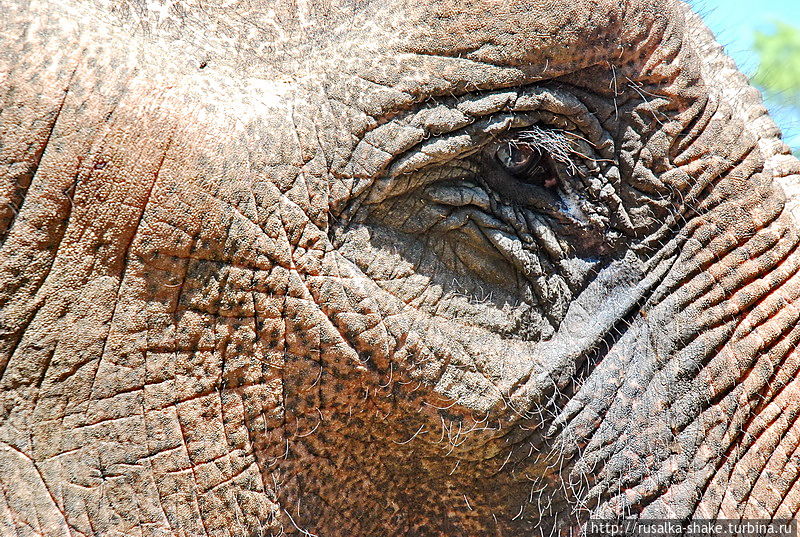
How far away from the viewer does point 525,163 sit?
119 inches

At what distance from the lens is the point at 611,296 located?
3.09 meters

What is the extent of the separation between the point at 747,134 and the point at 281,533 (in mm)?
2424

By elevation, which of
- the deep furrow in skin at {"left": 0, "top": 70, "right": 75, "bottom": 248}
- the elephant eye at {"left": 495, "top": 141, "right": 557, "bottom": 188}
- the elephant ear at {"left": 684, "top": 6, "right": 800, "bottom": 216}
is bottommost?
the deep furrow in skin at {"left": 0, "top": 70, "right": 75, "bottom": 248}

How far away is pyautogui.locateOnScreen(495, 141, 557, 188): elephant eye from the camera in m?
2.94

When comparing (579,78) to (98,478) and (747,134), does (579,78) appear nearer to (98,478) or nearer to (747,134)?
(747,134)

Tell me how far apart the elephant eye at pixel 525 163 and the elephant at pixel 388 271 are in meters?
0.02

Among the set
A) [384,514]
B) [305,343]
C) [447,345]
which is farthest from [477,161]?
[384,514]

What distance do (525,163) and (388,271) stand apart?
0.72 m

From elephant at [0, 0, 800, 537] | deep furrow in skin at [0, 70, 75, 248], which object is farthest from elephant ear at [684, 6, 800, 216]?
deep furrow in skin at [0, 70, 75, 248]

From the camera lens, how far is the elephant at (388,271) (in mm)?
2389

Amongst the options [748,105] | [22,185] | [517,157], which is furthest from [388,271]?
[748,105]

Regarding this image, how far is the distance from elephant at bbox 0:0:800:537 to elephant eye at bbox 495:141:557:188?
0.02 m

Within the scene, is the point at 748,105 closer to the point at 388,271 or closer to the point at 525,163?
the point at 525,163

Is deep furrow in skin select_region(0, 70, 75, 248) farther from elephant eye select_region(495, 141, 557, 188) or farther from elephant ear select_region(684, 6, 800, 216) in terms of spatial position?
elephant ear select_region(684, 6, 800, 216)
